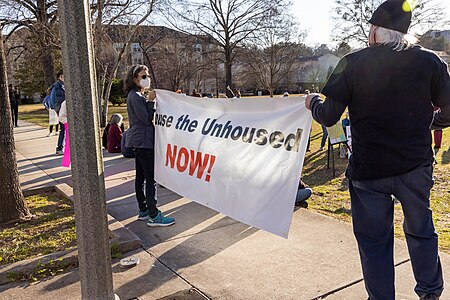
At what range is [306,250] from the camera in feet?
13.0

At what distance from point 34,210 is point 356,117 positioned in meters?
4.64

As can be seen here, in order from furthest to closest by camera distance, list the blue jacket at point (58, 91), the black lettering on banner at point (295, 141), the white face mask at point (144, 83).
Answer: the blue jacket at point (58, 91) < the white face mask at point (144, 83) < the black lettering on banner at point (295, 141)

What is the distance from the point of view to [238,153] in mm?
3678

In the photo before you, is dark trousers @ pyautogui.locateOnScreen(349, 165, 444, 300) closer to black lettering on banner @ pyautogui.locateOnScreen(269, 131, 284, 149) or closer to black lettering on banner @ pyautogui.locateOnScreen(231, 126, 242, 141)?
black lettering on banner @ pyautogui.locateOnScreen(269, 131, 284, 149)

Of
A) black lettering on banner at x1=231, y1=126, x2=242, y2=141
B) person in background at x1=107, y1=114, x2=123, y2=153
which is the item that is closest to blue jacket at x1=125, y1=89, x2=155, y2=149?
black lettering on banner at x1=231, y1=126, x2=242, y2=141

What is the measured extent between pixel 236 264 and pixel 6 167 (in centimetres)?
314

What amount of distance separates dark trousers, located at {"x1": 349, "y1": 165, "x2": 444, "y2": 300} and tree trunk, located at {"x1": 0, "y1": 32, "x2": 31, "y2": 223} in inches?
163

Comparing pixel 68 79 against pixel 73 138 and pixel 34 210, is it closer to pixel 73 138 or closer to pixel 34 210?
pixel 73 138

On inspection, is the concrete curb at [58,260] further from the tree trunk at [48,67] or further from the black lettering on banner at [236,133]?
the tree trunk at [48,67]

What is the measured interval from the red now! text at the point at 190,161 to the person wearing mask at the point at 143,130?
0.28 metres

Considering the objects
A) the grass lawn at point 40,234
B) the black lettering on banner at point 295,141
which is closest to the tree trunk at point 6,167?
the grass lawn at point 40,234

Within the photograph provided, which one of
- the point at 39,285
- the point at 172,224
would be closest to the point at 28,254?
the point at 39,285

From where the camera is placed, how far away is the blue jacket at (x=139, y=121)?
15.3 ft

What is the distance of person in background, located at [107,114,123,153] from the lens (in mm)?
8109
